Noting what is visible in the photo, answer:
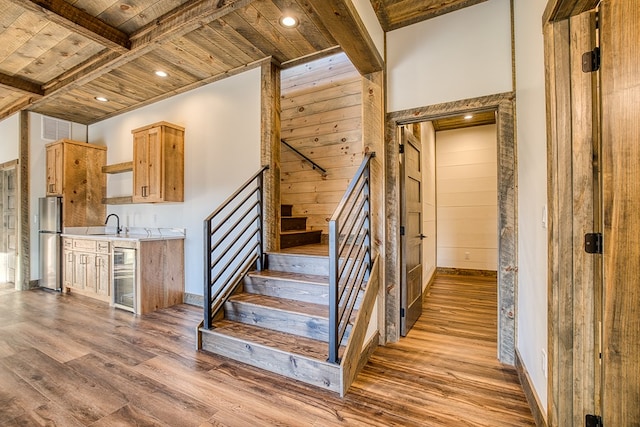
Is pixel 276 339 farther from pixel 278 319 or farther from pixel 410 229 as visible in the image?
pixel 410 229

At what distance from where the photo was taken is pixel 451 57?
2488 mm

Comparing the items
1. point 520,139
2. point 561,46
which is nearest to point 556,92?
point 561,46

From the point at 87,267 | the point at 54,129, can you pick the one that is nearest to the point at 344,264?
the point at 87,267

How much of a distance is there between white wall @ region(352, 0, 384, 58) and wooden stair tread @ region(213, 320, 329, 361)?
2.48 m

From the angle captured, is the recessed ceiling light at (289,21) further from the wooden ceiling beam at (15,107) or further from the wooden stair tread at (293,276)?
Result: the wooden ceiling beam at (15,107)

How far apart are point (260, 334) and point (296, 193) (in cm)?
249

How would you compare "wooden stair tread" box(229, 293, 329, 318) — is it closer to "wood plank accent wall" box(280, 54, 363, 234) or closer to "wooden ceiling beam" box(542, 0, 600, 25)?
"wood plank accent wall" box(280, 54, 363, 234)

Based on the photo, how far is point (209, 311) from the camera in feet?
8.28

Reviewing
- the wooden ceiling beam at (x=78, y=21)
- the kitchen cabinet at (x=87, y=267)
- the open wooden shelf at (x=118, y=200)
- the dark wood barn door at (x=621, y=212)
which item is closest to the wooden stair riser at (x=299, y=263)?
the dark wood barn door at (x=621, y=212)

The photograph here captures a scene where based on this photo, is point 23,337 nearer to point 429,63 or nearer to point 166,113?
point 166,113

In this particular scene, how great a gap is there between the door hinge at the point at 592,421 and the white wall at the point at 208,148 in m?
3.29

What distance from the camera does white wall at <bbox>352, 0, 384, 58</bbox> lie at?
212 centimetres

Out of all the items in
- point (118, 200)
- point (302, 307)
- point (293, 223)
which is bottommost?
point (302, 307)

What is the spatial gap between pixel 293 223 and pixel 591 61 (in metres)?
3.36
